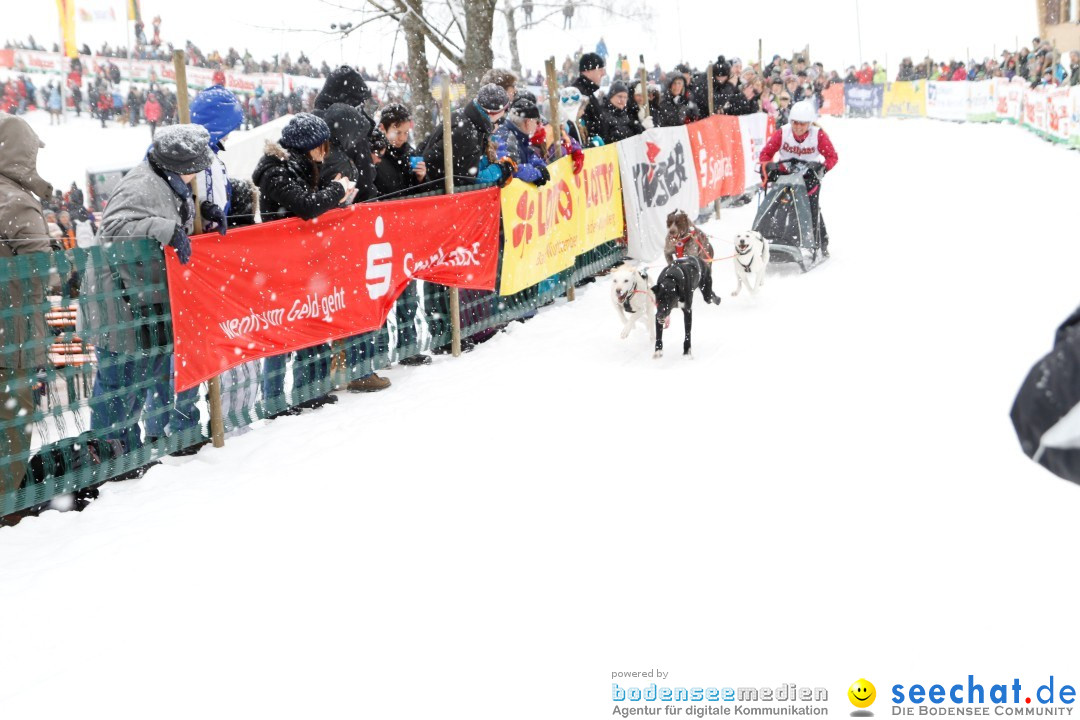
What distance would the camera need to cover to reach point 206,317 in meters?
5.24

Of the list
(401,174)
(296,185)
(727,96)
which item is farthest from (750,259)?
(727,96)

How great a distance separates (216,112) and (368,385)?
1.97m

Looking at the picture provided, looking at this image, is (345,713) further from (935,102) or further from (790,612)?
(935,102)

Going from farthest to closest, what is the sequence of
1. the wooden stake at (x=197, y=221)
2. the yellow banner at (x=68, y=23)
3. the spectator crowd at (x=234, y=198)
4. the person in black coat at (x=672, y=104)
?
the yellow banner at (x=68, y=23) → the person in black coat at (x=672, y=104) → the wooden stake at (x=197, y=221) → the spectator crowd at (x=234, y=198)

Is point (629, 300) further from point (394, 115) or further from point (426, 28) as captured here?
point (426, 28)

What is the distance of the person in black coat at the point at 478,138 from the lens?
7.84 metres

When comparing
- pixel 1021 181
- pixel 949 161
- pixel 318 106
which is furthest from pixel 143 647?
pixel 949 161

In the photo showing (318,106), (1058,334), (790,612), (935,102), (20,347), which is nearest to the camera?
(1058,334)

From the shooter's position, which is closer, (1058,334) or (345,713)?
(1058,334)

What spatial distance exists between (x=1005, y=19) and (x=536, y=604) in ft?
223

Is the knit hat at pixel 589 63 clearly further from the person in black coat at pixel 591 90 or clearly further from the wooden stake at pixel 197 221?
the wooden stake at pixel 197 221

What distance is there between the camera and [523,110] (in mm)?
8172

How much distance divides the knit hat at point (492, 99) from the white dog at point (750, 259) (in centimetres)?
224

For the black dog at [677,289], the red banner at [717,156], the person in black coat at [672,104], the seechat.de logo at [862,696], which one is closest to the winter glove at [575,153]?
the black dog at [677,289]
